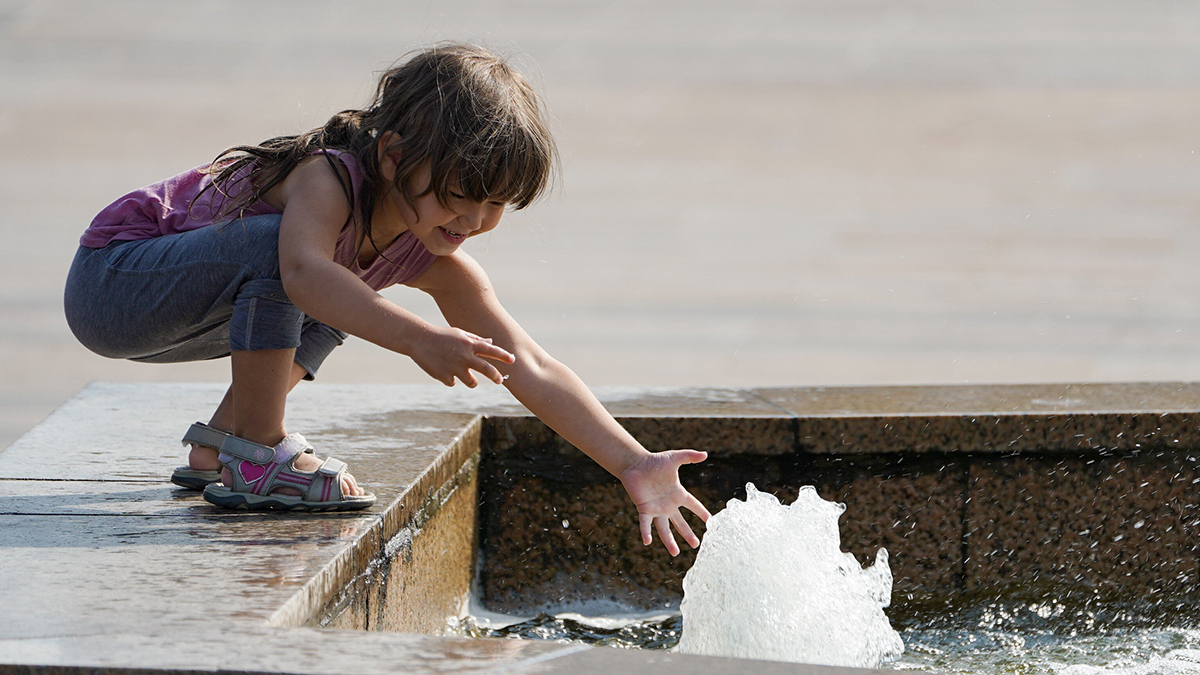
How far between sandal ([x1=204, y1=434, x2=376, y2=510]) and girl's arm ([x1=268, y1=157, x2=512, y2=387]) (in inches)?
11.0

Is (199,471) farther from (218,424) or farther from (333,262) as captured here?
(333,262)

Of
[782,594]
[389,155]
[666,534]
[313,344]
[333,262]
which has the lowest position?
[782,594]

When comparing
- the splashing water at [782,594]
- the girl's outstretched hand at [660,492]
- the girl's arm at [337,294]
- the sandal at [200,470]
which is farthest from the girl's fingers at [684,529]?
the sandal at [200,470]

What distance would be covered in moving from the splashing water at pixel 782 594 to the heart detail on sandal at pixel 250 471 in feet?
2.64

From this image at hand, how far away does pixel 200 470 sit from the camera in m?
2.29

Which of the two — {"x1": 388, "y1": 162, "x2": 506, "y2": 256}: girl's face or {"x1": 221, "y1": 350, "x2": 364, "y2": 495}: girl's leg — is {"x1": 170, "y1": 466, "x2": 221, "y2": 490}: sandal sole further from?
{"x1": 388, "y1": 162, "x2": 506, "y2": 256}: girl's face

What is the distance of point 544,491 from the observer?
2.76 m

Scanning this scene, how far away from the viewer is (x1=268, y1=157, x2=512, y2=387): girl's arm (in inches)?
69.8

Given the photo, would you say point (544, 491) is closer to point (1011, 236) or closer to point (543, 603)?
point (543, 603)

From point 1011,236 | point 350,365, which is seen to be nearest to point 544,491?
point 350,365

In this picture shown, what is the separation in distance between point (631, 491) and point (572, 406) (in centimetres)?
20

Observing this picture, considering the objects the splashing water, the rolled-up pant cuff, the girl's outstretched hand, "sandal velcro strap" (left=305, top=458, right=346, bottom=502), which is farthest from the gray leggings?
the splashing water

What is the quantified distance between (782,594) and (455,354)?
Result: 814 mm

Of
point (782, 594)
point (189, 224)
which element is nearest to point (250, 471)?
point (189, 224)
